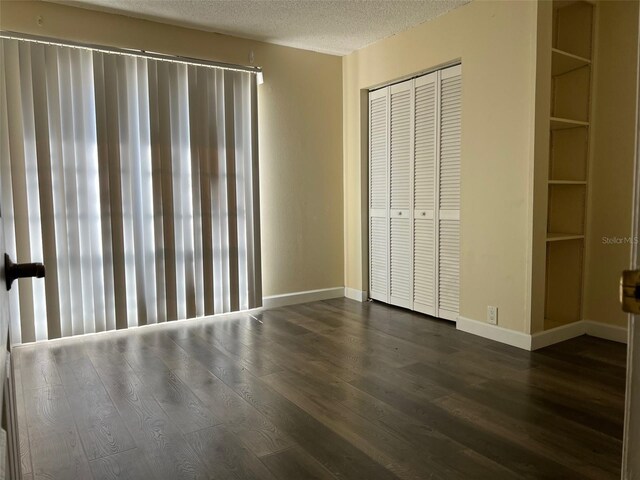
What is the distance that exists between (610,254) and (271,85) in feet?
10.5

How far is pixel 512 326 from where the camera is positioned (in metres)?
3.44

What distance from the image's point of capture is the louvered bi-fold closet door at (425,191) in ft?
13.4

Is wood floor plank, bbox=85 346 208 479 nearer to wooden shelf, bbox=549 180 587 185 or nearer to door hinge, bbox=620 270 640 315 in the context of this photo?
door hinge, bbox=620 270 640 315

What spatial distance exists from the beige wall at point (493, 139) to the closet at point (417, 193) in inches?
6.4

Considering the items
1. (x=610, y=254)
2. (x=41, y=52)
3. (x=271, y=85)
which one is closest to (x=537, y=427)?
(x=610, y=254)

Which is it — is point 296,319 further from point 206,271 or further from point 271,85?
point 271,85

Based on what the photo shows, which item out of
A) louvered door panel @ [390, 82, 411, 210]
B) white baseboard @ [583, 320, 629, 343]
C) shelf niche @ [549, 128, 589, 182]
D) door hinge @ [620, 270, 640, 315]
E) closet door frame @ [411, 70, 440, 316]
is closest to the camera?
door hinge @ [620, 270, 640, 315]

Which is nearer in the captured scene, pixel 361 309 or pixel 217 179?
pixel 217 179

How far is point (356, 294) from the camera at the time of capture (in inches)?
198

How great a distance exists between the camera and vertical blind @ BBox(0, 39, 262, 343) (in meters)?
3.43

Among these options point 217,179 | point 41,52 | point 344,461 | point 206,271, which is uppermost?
point 41,52

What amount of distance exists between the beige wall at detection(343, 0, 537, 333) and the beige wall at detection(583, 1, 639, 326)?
0.74m

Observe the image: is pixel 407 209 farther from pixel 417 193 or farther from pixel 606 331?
pixel 606 331

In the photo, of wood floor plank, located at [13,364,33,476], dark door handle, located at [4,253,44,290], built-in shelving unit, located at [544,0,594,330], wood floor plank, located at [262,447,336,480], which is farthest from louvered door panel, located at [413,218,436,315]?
dark door handle, located at [4,253,44,290]
